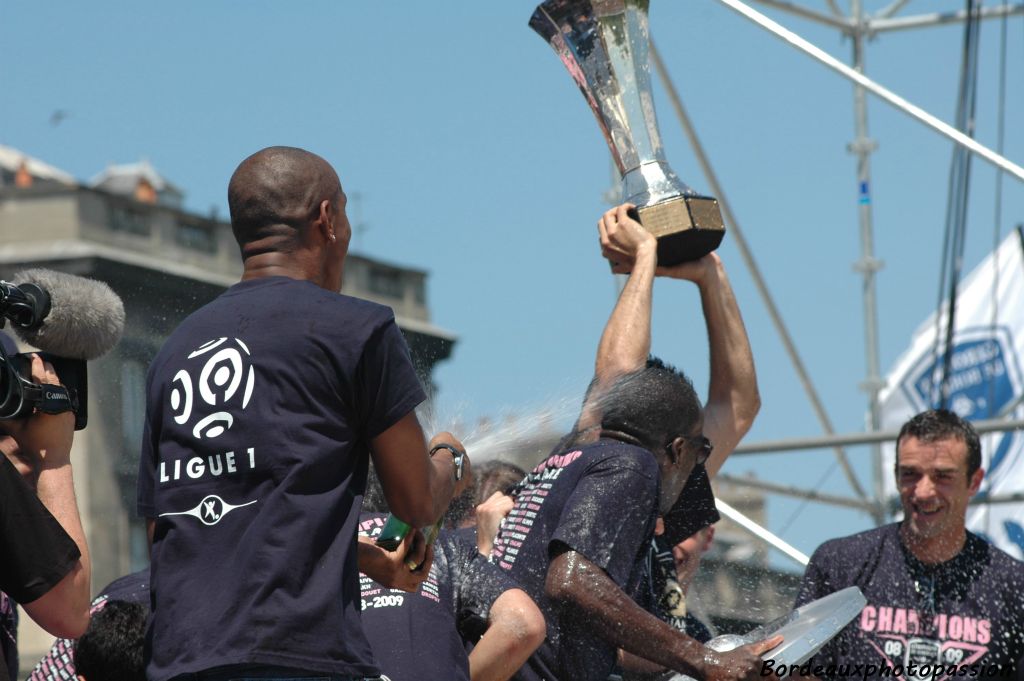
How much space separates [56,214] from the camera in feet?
123

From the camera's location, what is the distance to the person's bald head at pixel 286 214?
3.51 m

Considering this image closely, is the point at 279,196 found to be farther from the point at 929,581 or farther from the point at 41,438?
the point at 929,581

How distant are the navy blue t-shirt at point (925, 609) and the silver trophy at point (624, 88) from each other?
1.08 metres

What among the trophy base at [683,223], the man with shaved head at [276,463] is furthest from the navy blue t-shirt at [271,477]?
the trophy base at [683,223]

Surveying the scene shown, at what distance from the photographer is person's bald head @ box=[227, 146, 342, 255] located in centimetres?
351

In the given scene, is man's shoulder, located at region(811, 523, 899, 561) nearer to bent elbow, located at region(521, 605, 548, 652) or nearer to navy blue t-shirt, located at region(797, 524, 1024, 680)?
navy blue t-shirt, located at region(797, 524, 1024, 680)

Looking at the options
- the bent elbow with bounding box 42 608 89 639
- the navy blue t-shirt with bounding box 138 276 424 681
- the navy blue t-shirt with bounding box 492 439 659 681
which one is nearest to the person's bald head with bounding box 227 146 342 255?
the navy blue t-shirt with bounding box 138 276 424 681

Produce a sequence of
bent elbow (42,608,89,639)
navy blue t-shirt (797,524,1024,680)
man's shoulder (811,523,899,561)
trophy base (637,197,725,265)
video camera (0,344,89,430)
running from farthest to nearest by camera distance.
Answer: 1. man's shoulder (811,523,899,561)
2. navy blue t-shirt (797,524,1024,680)
3. trophy base (637,197,725,265)
4. video camera (0,344,89,430)
5. bent elbow (42,608,89,639)

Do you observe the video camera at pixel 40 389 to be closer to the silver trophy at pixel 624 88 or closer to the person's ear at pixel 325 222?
the person's ear at pixel 325 222

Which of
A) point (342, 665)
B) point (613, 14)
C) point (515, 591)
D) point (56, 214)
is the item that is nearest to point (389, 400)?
point (342, 665)

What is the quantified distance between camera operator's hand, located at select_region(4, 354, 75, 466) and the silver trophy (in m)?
2.01

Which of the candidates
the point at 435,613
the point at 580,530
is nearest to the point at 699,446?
the point at 580,530

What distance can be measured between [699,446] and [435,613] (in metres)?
0.93

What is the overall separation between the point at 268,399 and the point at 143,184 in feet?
127
